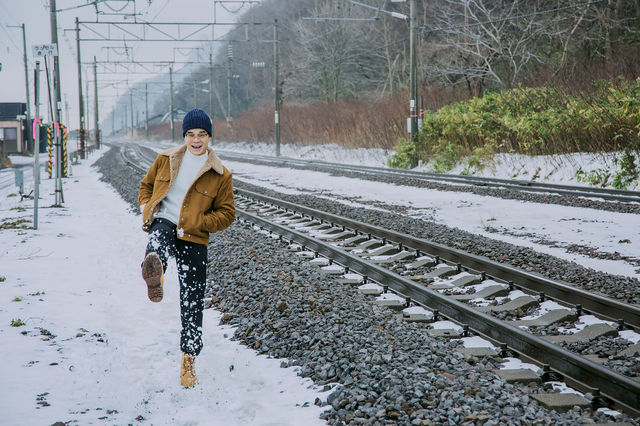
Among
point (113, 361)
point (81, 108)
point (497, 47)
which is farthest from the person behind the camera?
point (81, 108)

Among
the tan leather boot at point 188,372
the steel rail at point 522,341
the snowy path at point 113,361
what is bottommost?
the snowy path at point 113,361

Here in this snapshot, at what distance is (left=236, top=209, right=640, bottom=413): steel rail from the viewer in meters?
3.78

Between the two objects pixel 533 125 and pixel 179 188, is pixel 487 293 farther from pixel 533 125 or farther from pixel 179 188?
pixel 533 125

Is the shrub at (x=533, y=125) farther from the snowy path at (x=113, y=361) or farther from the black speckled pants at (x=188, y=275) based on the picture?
the black speckled pants at (x=188, y=275)

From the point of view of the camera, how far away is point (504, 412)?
365 cm

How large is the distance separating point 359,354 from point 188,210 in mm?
1673

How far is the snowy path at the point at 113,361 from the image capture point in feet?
13.3

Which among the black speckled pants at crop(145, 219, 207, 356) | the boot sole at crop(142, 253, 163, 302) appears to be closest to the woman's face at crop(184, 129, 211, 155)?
the black speckled pants at crop(145, 219, 207, 356)

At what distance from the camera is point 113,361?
503 centimetres

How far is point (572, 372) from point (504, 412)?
821 mm

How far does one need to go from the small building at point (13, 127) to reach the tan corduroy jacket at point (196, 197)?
136ft

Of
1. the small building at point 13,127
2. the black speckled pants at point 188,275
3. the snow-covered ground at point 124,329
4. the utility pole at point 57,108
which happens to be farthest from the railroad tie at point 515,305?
the small building at point 13,127

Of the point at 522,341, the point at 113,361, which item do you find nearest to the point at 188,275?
the point at 113,361

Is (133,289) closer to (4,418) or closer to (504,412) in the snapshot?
(4,418)
